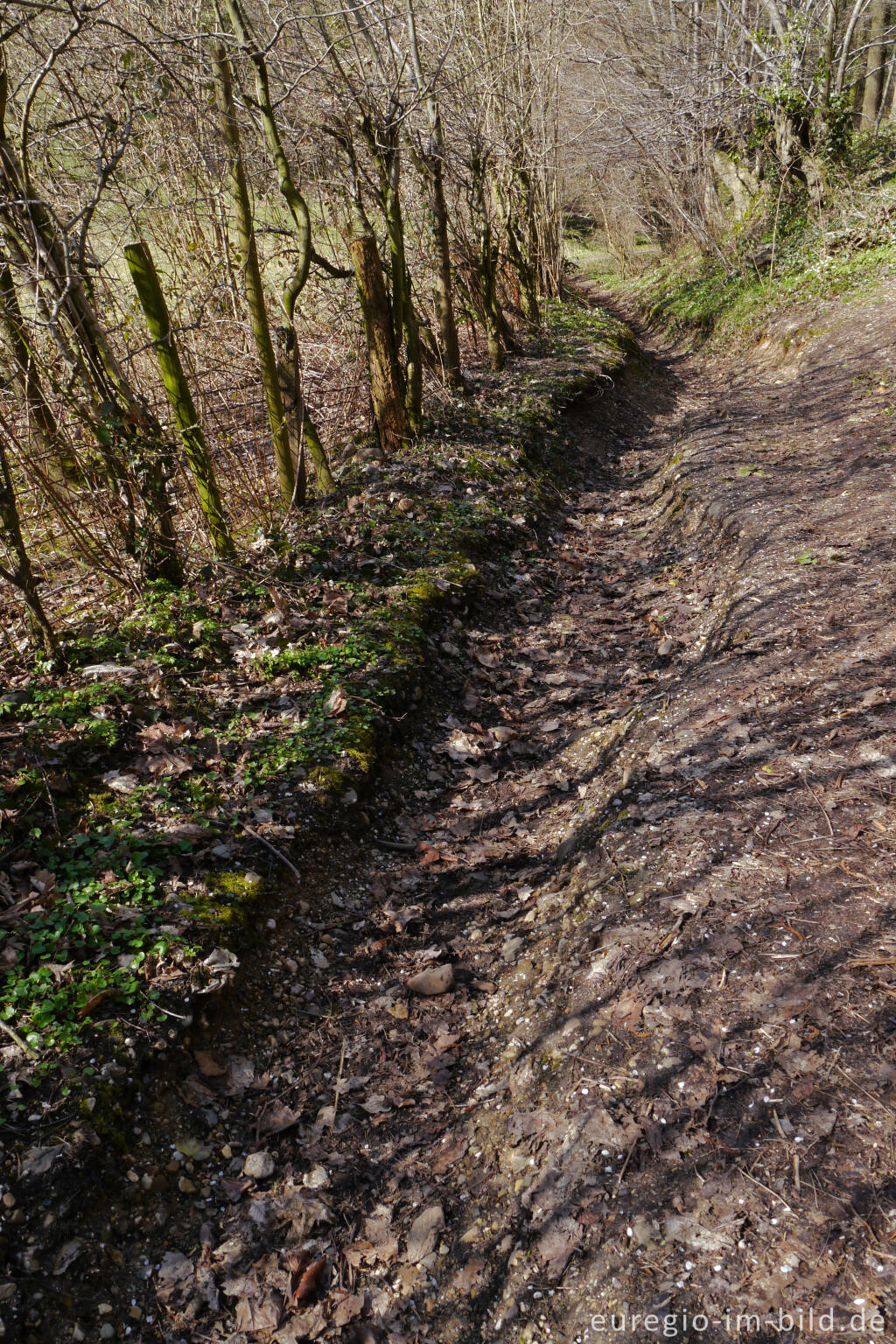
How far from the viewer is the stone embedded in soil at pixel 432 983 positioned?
9.81ft

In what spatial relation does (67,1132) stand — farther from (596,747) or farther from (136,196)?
(136,196)

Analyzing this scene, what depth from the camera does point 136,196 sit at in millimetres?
6734

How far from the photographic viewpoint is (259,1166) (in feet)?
7.76

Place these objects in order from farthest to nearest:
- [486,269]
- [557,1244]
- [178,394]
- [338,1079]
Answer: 1. [486,269]
2. [178,394]
3. [338,1079]
4. [557,1244]

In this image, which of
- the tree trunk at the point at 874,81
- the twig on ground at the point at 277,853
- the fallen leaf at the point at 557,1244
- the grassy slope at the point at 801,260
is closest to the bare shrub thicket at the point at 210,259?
the twig on ground at the point at 277,853

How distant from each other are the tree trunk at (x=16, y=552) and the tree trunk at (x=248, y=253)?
196 cm

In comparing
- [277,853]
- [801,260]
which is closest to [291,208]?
[277,853]

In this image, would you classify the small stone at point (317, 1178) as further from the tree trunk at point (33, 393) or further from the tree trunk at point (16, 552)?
the tree trunk at point (33, 393)

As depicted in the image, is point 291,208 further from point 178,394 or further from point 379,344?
point 178,394

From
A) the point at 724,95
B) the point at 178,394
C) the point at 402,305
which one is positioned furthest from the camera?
the point at 724,95

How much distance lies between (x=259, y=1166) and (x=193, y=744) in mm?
1871

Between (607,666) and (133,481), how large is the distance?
3.23m

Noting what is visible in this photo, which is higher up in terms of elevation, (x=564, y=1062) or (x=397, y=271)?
(x=397, y=271)

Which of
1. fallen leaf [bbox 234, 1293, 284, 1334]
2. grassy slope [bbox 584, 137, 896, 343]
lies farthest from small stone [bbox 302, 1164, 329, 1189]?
grassy slope [bbox 584, 137, 896, 343]
